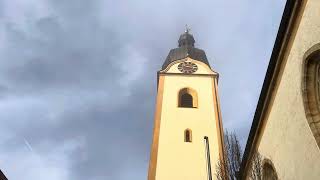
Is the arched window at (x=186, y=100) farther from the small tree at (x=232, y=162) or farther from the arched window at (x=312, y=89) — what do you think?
the arched window at (x=312, y=89)

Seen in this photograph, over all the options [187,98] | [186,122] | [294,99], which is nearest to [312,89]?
[294,99]

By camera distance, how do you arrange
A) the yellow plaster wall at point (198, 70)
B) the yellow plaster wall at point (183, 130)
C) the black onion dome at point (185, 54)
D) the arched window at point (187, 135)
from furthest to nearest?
the black onion dome at point (185, 54) → the yellow plaster wall at point (198, 70) → the arched window at point (187, 135) → the yellow plaster wall at point (183, 130)

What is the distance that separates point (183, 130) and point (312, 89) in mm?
16395

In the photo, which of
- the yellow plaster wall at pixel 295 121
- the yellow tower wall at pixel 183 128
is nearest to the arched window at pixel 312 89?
the yellow plaster wall at pixel 295 121

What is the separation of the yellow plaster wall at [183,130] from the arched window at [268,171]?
9442 millimetres

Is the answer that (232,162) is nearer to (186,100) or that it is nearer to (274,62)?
(274,62)

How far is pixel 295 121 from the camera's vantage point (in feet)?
38.7

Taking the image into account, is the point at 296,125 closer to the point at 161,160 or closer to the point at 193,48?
the point at 161,160

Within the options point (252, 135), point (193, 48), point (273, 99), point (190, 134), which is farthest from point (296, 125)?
point (193, 48)

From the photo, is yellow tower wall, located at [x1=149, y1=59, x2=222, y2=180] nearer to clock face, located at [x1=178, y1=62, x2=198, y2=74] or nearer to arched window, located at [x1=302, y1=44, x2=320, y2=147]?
clock face, located at [x1=178, y1=62, x2=198, y2=74]

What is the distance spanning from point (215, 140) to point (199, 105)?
327 centimetres

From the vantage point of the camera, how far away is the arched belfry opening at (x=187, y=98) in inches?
1160

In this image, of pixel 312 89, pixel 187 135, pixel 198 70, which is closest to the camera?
pixel 312 89

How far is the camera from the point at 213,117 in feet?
92.0
